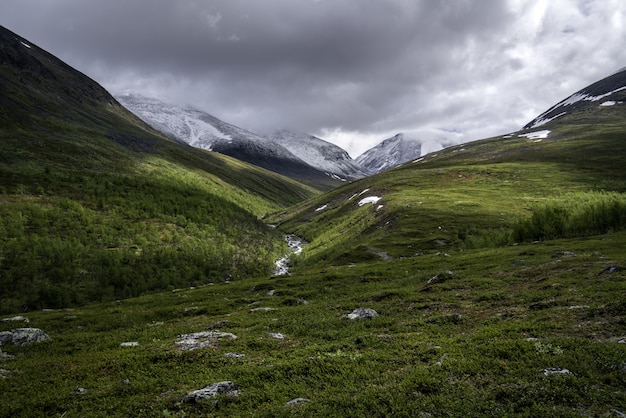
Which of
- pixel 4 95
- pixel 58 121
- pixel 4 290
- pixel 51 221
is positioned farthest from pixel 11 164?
pixel 4 95

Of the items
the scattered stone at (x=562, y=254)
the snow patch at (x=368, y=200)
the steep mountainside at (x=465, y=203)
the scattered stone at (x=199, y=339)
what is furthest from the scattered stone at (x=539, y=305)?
the snow patch at (x=368, y=200)

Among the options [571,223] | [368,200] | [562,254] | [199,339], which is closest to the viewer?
[199,339]

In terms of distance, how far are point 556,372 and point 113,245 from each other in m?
75.2

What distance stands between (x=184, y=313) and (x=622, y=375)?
32.8m

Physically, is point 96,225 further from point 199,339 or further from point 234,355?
point 234,355

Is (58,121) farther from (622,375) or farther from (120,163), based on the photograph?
(622,375)

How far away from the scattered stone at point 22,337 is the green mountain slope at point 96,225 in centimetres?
2867

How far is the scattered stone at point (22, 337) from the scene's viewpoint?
22.5m

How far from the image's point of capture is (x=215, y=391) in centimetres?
1335

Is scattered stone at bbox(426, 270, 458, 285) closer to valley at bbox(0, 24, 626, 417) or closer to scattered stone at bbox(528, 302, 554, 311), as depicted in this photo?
valley at bbox(0, 24, 626, 417)

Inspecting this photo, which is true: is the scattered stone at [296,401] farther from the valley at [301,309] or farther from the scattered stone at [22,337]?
the scattered stone at [22,337]

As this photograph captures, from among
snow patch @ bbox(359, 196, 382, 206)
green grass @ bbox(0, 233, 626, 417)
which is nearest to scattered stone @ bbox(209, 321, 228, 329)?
green grass @ bbox(0, 233, 626, 417)

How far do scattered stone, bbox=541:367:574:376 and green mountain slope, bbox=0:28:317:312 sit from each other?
59.2 meters

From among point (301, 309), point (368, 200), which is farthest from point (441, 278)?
point (368, 200)
